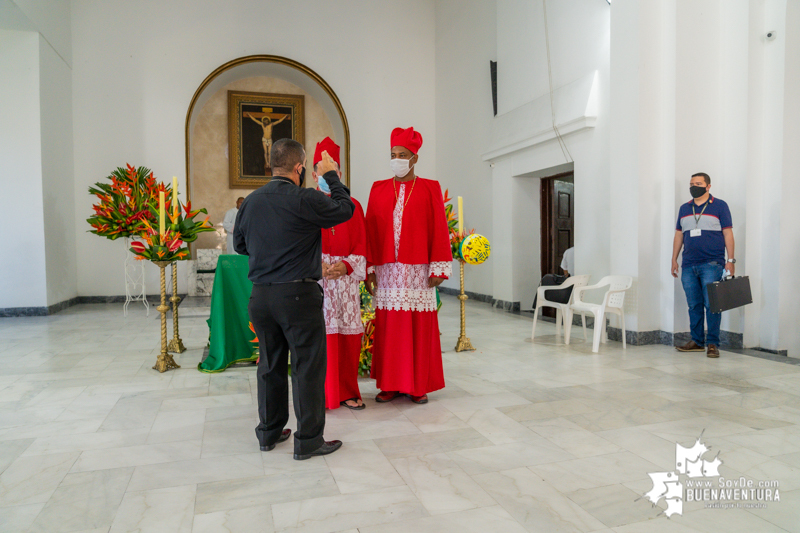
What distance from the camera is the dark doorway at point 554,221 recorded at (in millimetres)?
8719

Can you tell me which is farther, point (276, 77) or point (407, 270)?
point (276, 77)

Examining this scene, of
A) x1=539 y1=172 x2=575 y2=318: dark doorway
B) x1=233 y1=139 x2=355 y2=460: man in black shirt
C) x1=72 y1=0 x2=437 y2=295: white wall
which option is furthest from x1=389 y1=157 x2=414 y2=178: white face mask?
x1=72 y1=0 x2=437 y2=295: white wall

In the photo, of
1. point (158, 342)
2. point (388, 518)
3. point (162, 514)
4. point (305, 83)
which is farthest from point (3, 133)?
point (388, 518)

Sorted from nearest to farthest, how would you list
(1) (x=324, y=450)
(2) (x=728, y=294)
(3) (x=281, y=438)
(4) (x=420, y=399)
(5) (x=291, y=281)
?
(5) (x=291, y=281)
(1) (x=324, y=450)
(3) (x=281, y=438)
(4) (x=420, y=399)
(2) (x=728, y=294)

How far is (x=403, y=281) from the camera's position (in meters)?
3.51

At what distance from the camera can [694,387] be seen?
13.0 feet

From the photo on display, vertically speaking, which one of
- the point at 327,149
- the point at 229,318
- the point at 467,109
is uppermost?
the point at 467,109

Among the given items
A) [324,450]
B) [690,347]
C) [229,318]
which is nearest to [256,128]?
[229,318]

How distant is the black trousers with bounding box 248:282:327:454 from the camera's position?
2.60 metres

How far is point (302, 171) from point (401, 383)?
5.07ft

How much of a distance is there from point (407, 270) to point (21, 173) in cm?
731

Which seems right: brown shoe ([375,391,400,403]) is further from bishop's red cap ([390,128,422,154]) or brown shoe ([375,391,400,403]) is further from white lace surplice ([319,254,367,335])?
bishop's red cap ([390,128,422,154])
